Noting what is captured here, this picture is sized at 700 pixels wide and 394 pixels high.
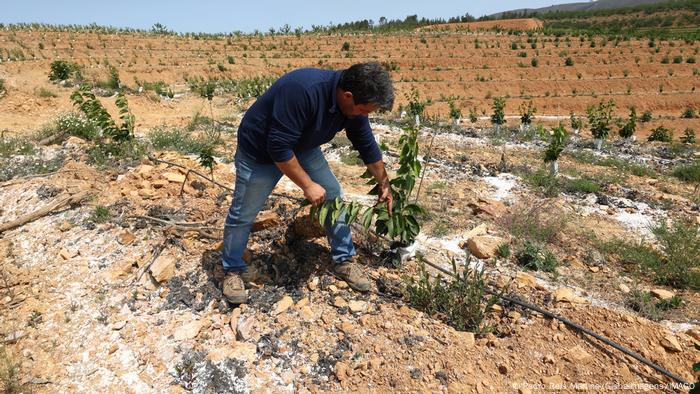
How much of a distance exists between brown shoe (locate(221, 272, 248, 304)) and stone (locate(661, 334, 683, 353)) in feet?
8.21

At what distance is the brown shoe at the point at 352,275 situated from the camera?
2746mm

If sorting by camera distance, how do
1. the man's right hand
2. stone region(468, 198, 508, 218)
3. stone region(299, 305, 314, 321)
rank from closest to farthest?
1. the man's right hand
2. stone region(299, 305, 314, 321)
3. stone region(468, 198, 508, 218)

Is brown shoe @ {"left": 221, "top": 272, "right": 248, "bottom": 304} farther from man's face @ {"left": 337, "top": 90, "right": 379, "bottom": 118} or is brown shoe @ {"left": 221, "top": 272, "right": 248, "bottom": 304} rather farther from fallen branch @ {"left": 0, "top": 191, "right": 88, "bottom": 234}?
fallen branch @ {"left": 0, "top": 191, "right": 88, "bottom": 234}

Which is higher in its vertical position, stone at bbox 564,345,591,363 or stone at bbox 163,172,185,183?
stone at bbox 163,172,185,183

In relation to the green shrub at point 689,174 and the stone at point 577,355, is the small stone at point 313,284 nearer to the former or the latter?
the stone at point 577,355

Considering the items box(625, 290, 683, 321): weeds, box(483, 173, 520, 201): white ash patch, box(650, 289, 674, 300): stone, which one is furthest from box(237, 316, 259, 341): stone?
box(483, 173, 520, 201): white ash patch

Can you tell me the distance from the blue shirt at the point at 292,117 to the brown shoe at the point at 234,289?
821 mm

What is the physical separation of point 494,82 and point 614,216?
56.9ft

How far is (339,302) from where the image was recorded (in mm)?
2658

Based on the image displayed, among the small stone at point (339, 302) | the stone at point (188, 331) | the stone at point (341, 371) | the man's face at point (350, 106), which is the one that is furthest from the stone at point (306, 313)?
the man's face at point (350, 106)

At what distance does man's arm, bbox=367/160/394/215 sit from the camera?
2703 millimetres

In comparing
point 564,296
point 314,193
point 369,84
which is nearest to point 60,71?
point 314,193

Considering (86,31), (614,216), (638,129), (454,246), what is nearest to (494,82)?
(638,129)

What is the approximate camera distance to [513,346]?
235 cm
